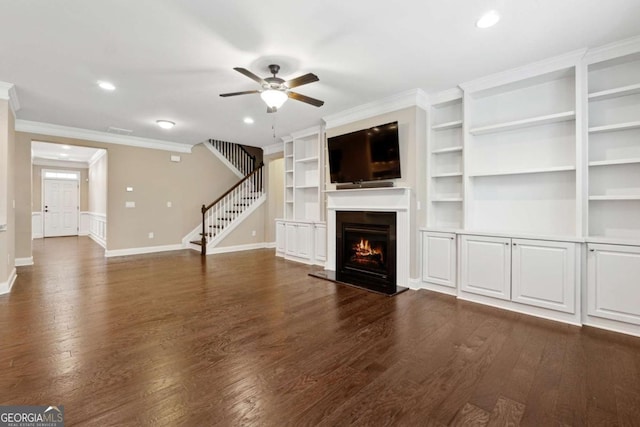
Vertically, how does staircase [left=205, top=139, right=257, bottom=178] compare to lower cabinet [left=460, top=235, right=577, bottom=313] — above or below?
above

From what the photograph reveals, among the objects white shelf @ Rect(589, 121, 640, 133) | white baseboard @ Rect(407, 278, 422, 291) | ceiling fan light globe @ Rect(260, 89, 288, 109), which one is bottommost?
white baseboard @ Rect(407, 278, 422, 291)

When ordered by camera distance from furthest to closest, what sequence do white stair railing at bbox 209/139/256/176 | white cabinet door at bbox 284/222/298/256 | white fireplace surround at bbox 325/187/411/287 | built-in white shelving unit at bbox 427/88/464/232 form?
white stair railing at bbox 209/139/256/176
white cabinet door at bbox 284/222/298/256
built-in white shelving unit at bbox 427/88/464/232
white fireplace surround at bbox 325/187/411/287

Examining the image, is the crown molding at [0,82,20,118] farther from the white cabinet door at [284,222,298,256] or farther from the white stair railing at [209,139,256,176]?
the white cabinet door at [284,222,298,256]

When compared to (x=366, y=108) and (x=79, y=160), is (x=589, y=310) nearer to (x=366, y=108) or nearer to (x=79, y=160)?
(x=366, y=108)

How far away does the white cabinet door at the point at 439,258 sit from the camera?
12.8ft

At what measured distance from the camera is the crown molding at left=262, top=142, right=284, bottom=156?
759 cm

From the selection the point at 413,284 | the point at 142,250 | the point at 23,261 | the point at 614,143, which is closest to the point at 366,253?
the point at 413,284

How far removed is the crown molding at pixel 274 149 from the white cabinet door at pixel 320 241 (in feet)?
8.89

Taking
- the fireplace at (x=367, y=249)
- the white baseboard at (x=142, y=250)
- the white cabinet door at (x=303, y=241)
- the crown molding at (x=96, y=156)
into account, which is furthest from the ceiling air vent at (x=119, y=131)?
the fireplace at (x=367, y=249)

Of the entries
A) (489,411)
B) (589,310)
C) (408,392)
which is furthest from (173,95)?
(589,310)

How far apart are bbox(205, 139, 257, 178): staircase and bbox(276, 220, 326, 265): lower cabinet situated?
3.18m

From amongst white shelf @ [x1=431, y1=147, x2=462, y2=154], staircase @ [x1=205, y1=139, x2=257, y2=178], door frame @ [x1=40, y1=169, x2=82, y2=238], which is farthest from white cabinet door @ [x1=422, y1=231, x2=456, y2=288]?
door frame @ [x1=40, y1=169, x2=82, y2=238]

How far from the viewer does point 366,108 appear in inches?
182

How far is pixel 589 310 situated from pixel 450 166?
2.28 metres
